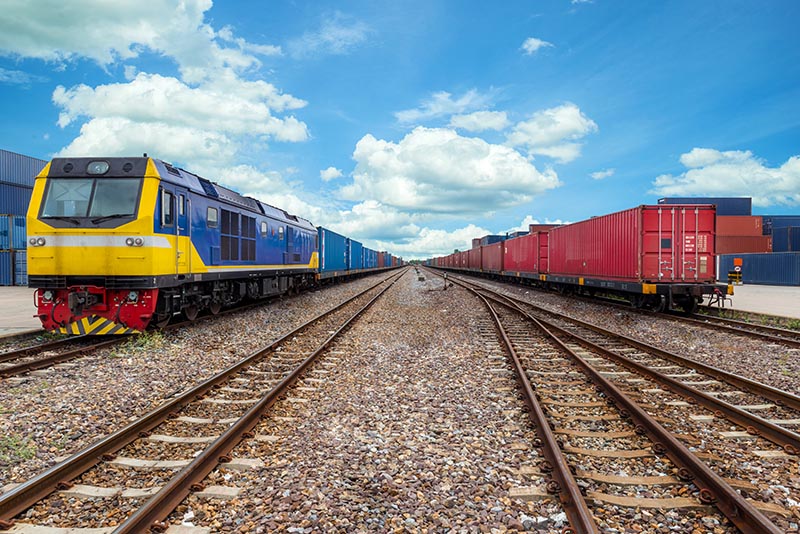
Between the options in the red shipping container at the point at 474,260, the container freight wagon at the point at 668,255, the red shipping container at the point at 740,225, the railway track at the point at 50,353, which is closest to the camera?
the railway track at the point at 50,353

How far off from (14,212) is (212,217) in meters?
30.3

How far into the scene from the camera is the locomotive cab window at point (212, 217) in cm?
1145

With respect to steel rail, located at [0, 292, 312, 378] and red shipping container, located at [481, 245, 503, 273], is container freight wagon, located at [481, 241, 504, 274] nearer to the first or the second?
red shipping container, located at [481, 245, 503, 273]

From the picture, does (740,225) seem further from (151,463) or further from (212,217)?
(151,463)

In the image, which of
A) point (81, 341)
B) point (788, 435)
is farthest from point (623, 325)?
point (81, 341)

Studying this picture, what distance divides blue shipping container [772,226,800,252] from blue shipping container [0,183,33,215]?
7289 cm

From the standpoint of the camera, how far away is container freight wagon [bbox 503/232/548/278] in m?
24.8

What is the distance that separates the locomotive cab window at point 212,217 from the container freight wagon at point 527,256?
58.6ft

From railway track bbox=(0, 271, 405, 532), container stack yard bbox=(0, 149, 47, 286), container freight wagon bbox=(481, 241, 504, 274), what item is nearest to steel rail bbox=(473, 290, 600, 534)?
railway track bbox=(0, 271, 405, 532)

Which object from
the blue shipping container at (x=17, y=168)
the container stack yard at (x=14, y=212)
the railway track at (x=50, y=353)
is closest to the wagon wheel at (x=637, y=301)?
the railway track at (x=50, y=353)

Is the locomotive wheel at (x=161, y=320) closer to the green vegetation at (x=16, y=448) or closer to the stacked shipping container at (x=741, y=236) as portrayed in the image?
the green vegetation at (x=16, y=448)

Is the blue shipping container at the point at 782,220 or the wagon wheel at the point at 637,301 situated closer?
the wagon wheel at the point at 637,301

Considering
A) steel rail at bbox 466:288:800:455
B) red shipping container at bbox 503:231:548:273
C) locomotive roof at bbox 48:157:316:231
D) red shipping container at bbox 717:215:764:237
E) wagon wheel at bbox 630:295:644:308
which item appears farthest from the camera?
red shipping container at bbox 717:215:764:237

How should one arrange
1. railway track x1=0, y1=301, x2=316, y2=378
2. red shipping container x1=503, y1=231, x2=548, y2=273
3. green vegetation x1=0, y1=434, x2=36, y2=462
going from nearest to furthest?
green vegetation x1=0, y1=434, x2=36, y2=462 → railway track x1=0, y1=301, x2=316, y2=378 → red shipping container x1=503, y1=231, x2=548, y2=273
